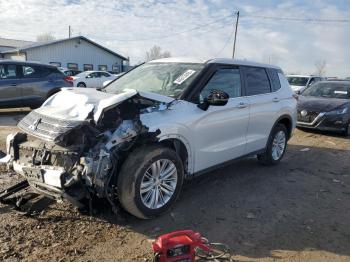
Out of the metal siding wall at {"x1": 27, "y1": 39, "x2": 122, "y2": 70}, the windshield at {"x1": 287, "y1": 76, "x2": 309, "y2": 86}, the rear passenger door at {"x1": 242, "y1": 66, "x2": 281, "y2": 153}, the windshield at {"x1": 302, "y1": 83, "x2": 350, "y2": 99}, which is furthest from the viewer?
the metal siding wall at {"x1": 27, "y1": 39, "x2": 122, "y2": 70}

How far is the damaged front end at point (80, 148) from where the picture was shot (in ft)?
12.5

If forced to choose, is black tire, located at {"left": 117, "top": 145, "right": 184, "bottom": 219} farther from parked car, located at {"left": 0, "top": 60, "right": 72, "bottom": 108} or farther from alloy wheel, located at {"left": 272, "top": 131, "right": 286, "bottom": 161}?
parked car, located at {"left": 0, "top": 60, "right": 72, "bottom": 108}

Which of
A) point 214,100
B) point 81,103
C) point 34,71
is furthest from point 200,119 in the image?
point 34,71

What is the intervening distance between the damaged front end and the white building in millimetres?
33210

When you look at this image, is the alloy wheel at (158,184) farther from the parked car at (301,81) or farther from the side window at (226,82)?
the parked car at (301,81)

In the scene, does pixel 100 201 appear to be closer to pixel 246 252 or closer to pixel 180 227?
pixel 180 227

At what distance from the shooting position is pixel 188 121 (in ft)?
15.3

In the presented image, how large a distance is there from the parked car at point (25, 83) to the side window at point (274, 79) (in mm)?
8260

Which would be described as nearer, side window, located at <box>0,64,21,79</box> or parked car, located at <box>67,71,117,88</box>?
side window, located at <box>0,64,21,79</box>

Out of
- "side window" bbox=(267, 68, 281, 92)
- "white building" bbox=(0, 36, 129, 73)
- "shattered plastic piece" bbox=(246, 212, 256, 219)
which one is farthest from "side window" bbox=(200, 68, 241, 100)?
"white building" bbox=(0, 36, 129, 73)

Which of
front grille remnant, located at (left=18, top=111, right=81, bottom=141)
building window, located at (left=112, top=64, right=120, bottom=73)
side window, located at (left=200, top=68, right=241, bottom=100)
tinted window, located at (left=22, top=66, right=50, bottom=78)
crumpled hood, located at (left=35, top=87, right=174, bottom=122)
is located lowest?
building window, located at (left=112, top=64, right=120, bottom=73)

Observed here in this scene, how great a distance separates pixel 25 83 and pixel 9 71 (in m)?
0.60

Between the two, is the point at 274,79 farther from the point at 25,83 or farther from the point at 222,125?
the point at 25,83

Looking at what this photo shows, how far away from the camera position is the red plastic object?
3.20 m
